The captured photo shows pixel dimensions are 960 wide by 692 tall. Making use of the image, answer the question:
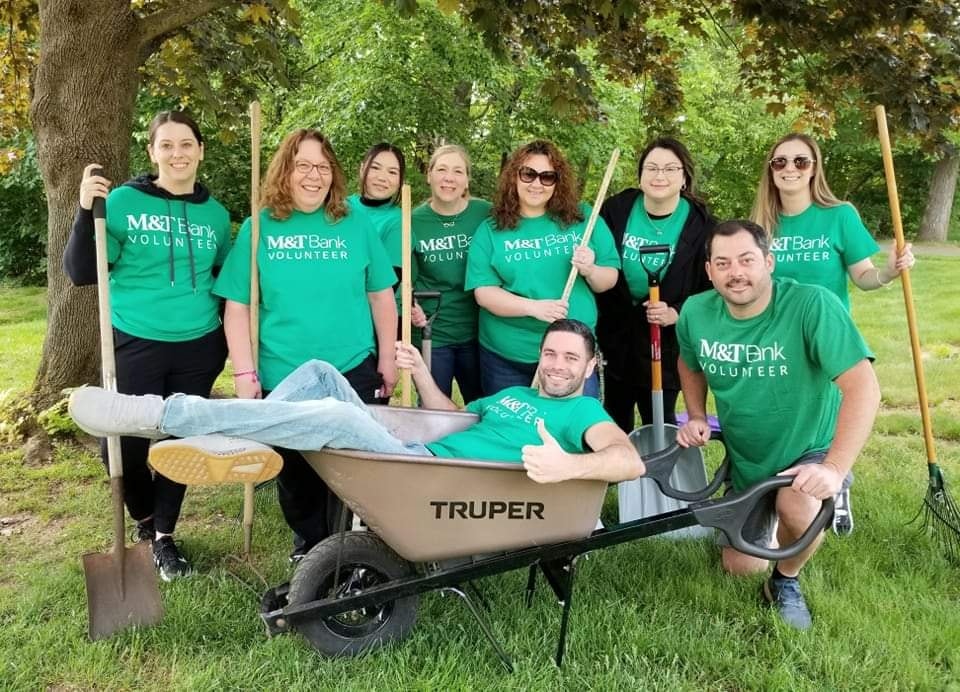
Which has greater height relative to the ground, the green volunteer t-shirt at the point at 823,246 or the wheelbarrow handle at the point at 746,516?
the green volunteer t-shirt at the point at 823,246

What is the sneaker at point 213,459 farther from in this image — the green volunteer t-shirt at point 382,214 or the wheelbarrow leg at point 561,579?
the green volunteer t-shirt at point 382,214

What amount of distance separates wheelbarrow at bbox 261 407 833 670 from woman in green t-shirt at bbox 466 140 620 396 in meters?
1.01

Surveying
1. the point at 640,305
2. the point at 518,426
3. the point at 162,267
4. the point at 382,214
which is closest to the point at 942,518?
→ the point at 640,305

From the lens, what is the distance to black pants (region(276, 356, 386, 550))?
2.86m

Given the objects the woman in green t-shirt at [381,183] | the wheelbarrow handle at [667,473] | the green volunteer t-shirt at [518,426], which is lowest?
the wheelbarrow handle at [667,473]

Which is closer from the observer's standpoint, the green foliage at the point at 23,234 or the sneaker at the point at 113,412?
the sneaker at the point at 113,412

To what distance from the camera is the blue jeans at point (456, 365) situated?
358 cm

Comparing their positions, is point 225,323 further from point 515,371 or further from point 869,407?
point 869,407

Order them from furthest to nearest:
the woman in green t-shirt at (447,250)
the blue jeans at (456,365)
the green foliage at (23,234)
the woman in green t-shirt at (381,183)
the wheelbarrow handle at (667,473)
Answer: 1. the green foliage at (23,234)
2. the blue jeans at (456,365)
3. the woman in green t-shirt at (381,183)
4. the woman in green t-shirt at (447,250)
5. the wheelbarrow handle at (667,473)

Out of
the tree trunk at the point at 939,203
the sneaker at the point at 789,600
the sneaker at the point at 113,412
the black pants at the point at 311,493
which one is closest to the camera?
the sneaker at the point at 113,412

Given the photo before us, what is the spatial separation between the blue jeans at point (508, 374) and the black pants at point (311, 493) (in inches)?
20.8

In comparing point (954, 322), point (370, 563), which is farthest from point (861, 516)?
point (954, 322)

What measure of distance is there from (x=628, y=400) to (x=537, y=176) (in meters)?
1.20

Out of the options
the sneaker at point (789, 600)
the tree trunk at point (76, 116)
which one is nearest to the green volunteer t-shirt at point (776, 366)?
the sneaker at point (789, 600)
